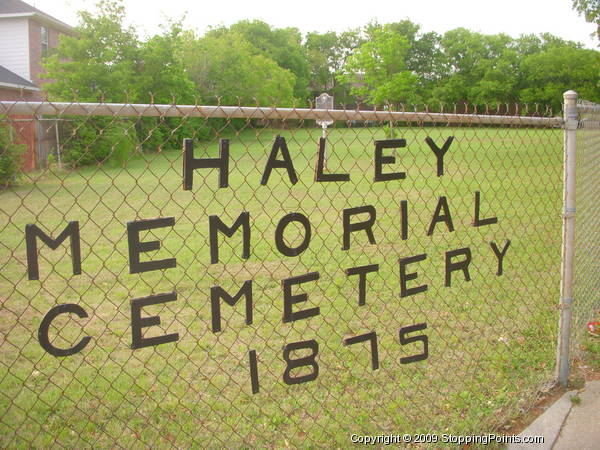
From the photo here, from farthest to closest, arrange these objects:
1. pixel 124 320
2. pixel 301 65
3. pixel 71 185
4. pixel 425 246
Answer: pixel 301 65
pixel 71 185
pixel 425 246
pixel 124 320

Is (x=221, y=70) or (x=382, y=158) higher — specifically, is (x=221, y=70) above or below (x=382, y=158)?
above

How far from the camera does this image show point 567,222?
3311 mm

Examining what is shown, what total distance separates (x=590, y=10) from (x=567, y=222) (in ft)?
45.0

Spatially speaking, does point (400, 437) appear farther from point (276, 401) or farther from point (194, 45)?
point (194, 45)

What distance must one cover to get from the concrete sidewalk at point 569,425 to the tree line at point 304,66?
193 centimetres

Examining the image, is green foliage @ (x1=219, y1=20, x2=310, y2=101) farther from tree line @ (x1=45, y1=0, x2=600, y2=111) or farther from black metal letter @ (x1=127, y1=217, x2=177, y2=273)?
black metal letter @ (x1=127, y1=217, x2=177, y2=273)

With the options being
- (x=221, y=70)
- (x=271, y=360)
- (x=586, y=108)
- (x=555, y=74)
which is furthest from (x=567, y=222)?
(x=555, y=74)

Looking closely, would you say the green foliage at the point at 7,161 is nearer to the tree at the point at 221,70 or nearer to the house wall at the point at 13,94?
the house wall at the point at 13,94

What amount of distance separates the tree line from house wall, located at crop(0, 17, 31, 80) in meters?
2.78

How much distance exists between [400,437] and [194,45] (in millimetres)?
27777

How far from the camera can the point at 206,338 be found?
4176 mm

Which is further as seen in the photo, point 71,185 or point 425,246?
point 71,185

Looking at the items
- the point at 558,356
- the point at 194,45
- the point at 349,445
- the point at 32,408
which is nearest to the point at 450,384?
the point at 558,356

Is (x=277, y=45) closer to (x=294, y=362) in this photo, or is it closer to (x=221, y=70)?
(x=221, y=70)
